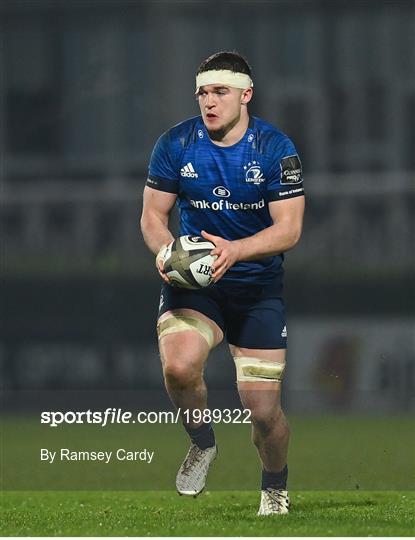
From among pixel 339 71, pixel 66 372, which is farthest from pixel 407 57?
pixel 66 372

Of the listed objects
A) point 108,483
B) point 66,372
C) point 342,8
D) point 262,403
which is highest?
point 342,8

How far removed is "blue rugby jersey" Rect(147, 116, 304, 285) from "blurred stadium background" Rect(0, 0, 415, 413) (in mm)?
11449

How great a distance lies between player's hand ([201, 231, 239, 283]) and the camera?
8.95 metres

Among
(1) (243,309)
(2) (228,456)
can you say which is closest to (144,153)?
(2) (228,456)

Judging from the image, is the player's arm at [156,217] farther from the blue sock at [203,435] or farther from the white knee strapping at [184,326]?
the blue sock at [203,435]

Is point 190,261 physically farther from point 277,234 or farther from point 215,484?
point 215,484

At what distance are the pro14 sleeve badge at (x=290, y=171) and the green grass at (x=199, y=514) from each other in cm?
193

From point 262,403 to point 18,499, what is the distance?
2.31m

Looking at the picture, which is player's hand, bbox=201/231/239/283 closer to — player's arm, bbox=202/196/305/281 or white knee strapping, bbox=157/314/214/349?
player's arm, bbox=202/196/305/281

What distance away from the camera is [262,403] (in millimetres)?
9500

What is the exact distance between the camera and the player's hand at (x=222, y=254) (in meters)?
8.95

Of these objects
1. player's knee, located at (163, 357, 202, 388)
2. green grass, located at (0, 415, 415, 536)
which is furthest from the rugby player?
green grass, located at (0, 415, 415, 536)

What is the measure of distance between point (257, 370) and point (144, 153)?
12015 millimetres

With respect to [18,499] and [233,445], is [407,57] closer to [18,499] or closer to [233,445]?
[233,445]
